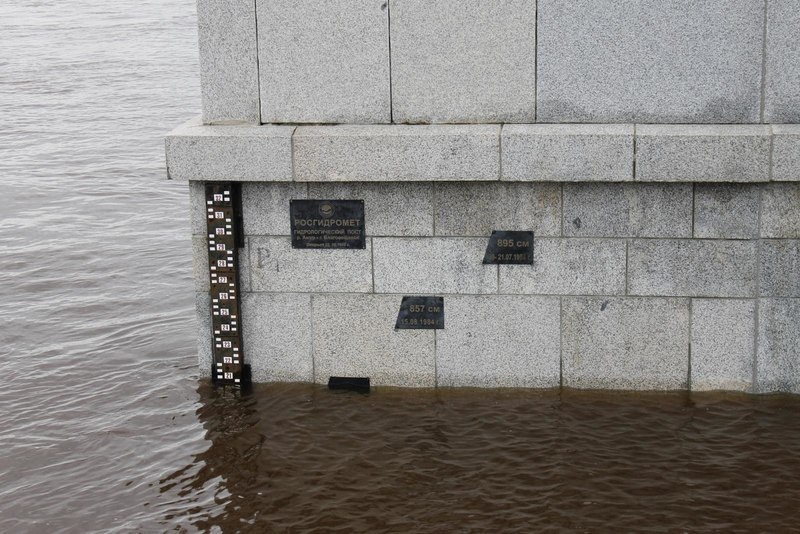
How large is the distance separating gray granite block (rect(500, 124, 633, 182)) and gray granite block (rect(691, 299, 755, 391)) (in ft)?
5.33

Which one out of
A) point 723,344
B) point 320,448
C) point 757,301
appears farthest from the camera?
point 723,344

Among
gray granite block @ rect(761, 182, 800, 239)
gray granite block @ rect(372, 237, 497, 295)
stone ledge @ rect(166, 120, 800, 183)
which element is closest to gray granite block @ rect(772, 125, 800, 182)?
stone ledge @ rect(166, 120, 800, 183)

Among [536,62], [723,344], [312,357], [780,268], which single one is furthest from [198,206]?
[780,268]

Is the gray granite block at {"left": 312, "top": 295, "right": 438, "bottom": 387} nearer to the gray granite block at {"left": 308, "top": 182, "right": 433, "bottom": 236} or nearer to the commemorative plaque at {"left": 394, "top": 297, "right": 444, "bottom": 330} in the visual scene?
the commemorative plaque at {"left": 394, "top": 297, "right": 444, "bottom": 330}

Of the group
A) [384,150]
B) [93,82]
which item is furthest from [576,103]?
[93,82]

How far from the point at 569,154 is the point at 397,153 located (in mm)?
1620

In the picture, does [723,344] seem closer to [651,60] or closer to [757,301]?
[757,301]

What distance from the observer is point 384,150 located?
35.2ft

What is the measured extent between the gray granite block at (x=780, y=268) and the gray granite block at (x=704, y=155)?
0.74 m

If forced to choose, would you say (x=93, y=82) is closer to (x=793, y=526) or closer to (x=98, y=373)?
(x=98, y=373)

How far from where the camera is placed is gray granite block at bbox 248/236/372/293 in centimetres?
1131

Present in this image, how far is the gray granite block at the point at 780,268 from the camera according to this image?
1068 cm

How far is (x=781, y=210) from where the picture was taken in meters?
10.6

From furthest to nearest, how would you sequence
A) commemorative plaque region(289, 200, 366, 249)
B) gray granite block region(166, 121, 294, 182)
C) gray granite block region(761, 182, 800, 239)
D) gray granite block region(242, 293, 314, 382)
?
1. gray granite block region(242, 293, 314, 382)
2. commemorative plaque region(289, 200, 366, 249)
3. gray granite block region(166, 121, 294, 182)
4. gray granite block region(761, 182, 800, 239)
